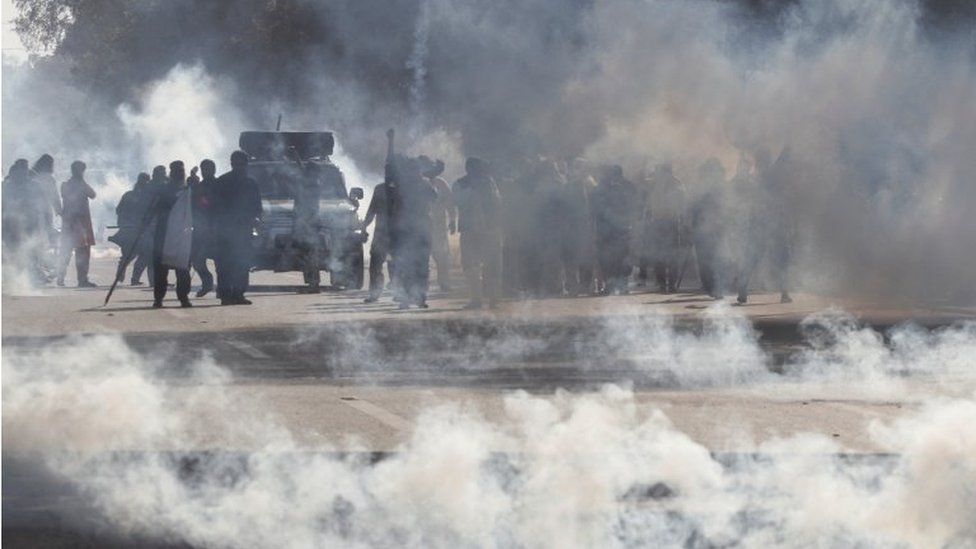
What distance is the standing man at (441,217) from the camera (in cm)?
2217

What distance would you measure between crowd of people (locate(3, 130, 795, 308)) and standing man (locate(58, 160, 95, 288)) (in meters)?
2.07

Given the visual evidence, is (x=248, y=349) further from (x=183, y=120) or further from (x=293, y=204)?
(x=183, y=120)

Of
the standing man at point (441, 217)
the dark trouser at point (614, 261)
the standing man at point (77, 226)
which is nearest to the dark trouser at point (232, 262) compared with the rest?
the standing man at point (441, 217)

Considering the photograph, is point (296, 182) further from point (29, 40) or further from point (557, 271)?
point (29, 40)

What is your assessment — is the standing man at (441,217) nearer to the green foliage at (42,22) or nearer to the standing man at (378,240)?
the standing man at (378,240)

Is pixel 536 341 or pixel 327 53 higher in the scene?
pixel 327 53

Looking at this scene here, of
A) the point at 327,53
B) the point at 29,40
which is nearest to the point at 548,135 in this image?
the point at 327,53

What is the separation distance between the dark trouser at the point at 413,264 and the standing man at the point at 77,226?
8.18 metres

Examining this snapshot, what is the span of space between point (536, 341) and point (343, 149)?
12.4 m

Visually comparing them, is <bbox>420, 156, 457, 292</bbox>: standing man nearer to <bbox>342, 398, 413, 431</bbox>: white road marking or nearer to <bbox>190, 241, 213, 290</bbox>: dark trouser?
<bbox>190, 241, 213, 290</bbox>: dark trouser

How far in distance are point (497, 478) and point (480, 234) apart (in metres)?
13.9

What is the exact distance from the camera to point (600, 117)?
53.7 ft

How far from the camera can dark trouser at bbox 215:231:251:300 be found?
24250 mm

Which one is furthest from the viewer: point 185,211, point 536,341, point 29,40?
point 185,211
